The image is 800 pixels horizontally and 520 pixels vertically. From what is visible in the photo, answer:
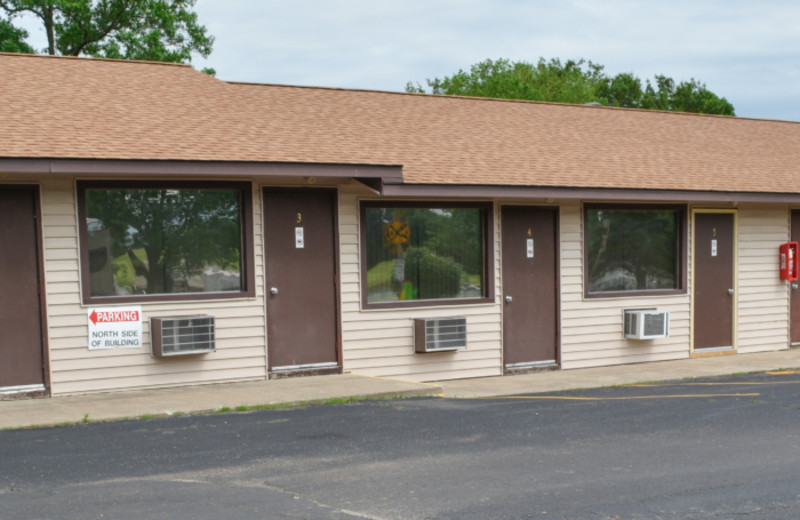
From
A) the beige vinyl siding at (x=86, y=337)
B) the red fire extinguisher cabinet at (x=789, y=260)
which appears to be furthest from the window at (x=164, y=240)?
the red fire extinguisher cabinet at (x=789, y=260)

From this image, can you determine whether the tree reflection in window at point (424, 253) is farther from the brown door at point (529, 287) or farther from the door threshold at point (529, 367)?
the door threshold at point (529, 367)

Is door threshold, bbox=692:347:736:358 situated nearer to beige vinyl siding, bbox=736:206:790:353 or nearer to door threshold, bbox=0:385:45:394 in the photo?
beige vinyl siding, bbox=736:206:790:353

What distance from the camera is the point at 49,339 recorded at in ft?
33.9

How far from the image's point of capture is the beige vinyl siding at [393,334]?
470 inches

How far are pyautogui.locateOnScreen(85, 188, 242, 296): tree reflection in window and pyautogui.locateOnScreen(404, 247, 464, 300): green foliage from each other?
2417mm

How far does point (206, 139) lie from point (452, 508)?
21.9ft

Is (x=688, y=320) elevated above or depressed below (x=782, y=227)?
below

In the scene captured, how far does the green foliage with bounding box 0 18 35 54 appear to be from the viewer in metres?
30.7

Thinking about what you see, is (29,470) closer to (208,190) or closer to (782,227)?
(208,190)

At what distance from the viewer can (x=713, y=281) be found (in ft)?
48.5

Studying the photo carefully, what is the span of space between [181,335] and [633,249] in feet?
23.3

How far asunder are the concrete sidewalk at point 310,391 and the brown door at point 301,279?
37cm

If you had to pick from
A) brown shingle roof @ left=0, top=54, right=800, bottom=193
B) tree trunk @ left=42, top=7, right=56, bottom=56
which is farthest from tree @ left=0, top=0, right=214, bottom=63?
brown shingle roof @ left=0, top=54, right=800, bottom=193

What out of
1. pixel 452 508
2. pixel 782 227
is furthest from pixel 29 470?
pixel 782 227
